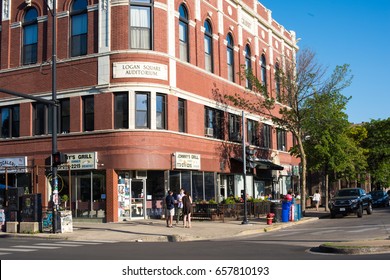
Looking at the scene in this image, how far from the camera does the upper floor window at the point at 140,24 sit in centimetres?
2903

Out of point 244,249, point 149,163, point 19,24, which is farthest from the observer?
point 19,24

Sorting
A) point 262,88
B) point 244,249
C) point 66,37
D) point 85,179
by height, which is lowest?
point 244,249

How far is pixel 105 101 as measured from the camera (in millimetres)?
28766

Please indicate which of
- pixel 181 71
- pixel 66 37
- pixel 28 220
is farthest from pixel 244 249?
pixel 66 37

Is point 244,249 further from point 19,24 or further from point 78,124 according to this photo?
point 19,24

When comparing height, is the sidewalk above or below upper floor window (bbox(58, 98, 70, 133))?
below

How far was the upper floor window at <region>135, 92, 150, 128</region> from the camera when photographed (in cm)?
2839

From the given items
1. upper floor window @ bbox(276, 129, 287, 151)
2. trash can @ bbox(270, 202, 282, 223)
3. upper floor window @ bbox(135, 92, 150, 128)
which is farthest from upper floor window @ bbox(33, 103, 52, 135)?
upper floor window @ bbox(276, 129, 287, 151)

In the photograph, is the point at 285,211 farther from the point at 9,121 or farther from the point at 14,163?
the point at 9,121

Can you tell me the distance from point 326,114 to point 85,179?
52.6 feet

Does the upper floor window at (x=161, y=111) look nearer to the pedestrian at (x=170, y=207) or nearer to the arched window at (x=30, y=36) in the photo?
the pedestrian at (x=170, y=207)

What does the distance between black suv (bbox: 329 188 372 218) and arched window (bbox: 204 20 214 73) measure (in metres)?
11.9

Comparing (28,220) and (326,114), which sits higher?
(326,114)

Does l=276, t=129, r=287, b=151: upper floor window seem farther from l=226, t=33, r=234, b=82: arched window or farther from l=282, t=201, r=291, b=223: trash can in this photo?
l=282, t=201, r=291, b=223: trash can
